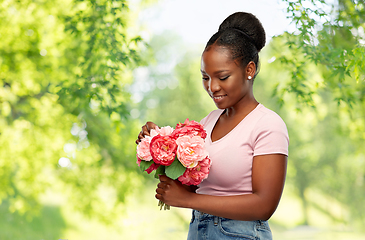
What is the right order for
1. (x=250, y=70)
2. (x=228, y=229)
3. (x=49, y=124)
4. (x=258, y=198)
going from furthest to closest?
(x=49, y=124), (x=250, y=70), (x=228, y=229), (x=258, y=198)

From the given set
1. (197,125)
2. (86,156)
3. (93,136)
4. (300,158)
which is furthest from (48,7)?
(300,158)

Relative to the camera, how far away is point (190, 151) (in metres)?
1.27

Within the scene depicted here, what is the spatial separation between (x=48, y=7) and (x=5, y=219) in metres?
7.39

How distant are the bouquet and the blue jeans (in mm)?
199

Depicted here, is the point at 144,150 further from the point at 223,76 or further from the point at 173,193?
the point at 223,76

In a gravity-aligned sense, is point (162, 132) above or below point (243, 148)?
above

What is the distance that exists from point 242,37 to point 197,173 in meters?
0.62

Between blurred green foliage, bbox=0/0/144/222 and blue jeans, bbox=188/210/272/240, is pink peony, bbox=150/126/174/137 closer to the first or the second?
blue jeans, bbox=188/210/272/240

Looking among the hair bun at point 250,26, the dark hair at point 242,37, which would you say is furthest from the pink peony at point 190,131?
the hair bun at point 250,26

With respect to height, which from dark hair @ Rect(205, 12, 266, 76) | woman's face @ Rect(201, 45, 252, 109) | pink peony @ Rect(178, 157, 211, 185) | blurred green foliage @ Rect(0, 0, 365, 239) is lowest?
pink peony @ Rect(178, 157, 211, 185)

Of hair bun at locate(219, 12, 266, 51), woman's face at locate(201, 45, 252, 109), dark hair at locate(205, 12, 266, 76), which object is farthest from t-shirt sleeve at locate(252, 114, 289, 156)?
hair bun at locate(219, 12, 266, 51)

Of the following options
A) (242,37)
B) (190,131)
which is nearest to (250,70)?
(242,37)

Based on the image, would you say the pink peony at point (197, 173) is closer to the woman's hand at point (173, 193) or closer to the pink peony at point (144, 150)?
the woman's hand at point (173, 193)

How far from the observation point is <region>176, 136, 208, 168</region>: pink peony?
4.15 feet
